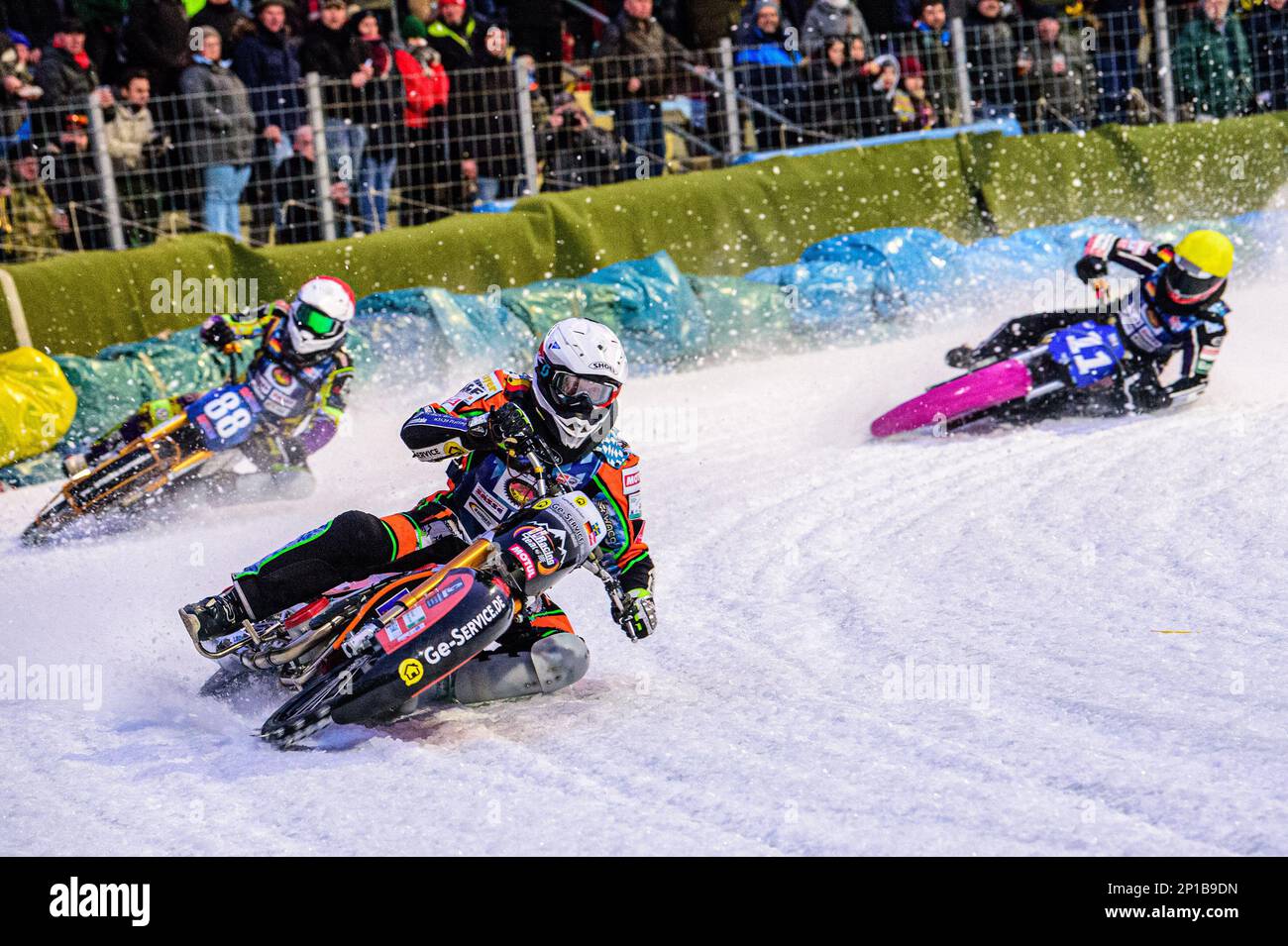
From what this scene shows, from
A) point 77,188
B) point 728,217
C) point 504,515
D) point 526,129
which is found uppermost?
point 526,129

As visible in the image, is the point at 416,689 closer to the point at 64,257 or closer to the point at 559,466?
the point at 559,466

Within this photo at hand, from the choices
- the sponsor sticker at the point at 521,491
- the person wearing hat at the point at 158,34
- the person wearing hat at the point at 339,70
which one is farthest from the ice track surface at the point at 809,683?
the person wearing hat at the point at 158,34

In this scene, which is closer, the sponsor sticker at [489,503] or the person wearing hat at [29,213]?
the sponsor sticker at [489,503]

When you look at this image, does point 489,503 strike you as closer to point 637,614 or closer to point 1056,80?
point 637,614

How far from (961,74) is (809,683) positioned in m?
9.45

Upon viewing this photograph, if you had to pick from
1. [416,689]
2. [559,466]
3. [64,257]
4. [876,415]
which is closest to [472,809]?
[416,689]

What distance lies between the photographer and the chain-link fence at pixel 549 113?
11.0 meters

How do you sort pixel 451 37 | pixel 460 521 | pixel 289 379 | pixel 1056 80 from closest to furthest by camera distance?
pixel 460 521 < pixel 289 379 < pixel 451 37 < pixel 1056 80

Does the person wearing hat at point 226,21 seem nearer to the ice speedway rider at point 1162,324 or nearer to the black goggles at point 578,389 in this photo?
the ice speedway rider at point 1162,324

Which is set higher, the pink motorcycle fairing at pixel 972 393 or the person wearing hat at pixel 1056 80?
the person wearing hat at pixel 1056 80

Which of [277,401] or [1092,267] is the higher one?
[1092,267]

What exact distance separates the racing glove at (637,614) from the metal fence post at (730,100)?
26.9 feet

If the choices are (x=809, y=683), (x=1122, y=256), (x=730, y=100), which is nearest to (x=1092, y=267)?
(x=1122, y=256)

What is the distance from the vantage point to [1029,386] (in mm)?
9805
